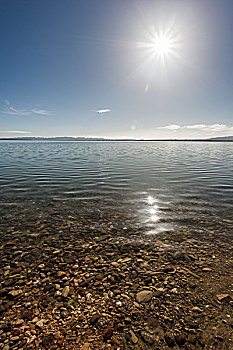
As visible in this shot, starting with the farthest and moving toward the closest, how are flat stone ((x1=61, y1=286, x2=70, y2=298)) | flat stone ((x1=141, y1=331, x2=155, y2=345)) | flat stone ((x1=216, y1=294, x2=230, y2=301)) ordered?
1. flat stone ((x1=61, y1=286, x2=70, y2=298))
2. flat stone ((x1=216, y1=294, x2=230, y2=301))
3. flat stone ((x1=141, y1=331, x2=155, y2=345))

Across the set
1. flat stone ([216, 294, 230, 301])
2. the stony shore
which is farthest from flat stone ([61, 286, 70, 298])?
flat stone ([216, 294, 230, 301])

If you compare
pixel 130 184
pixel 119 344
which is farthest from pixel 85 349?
pixel 130 184

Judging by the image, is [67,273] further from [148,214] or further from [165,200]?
[165,200]

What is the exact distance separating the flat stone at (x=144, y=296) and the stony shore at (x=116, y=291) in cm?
2

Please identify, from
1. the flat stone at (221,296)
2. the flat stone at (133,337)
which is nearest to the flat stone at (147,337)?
the flat stone at (133,337)

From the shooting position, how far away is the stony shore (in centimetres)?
353

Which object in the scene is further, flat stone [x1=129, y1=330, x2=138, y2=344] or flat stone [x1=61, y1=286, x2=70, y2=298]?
flat stone [x1=61, y1=286, x2=70, y2=298]

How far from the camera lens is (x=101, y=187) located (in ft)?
49.4

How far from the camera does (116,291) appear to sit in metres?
Result: 4.64

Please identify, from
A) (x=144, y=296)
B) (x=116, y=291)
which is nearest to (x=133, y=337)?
(x=144, y=296)

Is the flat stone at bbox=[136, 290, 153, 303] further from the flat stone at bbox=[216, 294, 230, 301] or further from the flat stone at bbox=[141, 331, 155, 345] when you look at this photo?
the flat stone at bbox=[216, 294, 230, 301]

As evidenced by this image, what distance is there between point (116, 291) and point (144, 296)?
71 cm

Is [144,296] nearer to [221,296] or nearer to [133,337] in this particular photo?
[133,337]

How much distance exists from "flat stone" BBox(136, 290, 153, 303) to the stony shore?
0.02m
